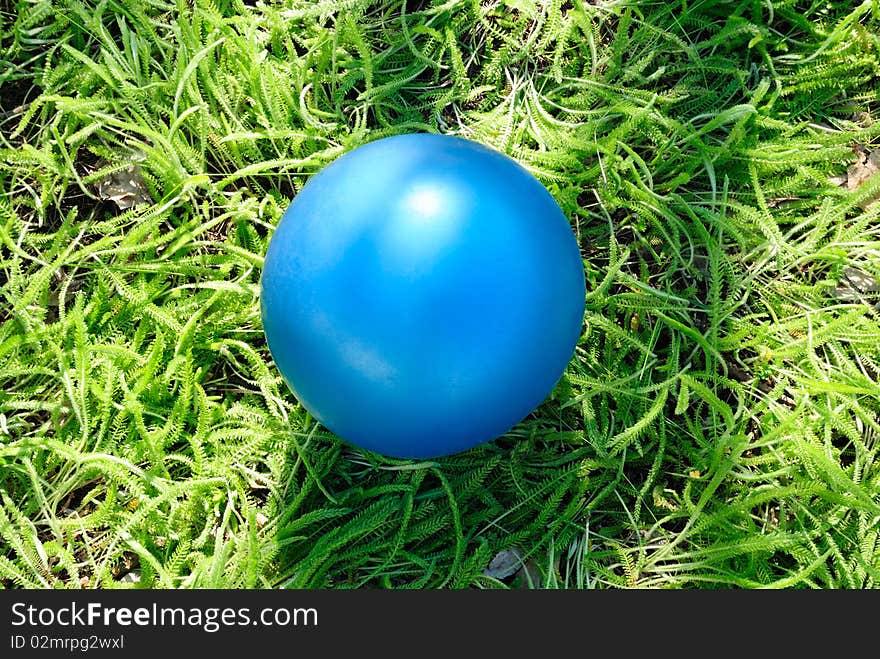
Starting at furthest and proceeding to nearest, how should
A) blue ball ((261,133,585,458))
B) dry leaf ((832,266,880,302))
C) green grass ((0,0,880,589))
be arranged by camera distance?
1. dry leaf ((832,266,880,302))
2. green grass ((0,0,880,589))
3. blue ball ((261,133,585,458))

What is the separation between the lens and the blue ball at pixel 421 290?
1.65m

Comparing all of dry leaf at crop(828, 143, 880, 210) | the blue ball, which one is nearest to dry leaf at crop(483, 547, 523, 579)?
the blue ball

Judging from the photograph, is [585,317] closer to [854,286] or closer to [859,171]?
[854,286]

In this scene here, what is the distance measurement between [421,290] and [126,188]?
1295 mm

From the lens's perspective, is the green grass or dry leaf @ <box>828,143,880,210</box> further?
dry leaf @ <box>828,143,880,210</box>

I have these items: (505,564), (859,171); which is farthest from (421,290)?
(859,171)

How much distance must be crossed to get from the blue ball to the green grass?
48cm

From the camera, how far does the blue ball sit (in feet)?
5.41

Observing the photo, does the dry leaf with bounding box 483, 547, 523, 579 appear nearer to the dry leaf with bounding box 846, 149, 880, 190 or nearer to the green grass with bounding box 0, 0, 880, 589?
the green grass with bounding box 0, 0, 880, 589

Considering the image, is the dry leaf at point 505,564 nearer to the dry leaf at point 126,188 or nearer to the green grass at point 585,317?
the green grass at point 585,317

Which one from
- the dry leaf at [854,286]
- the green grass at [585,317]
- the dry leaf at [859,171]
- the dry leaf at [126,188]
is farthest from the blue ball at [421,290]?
the dry leaf at [859,171]

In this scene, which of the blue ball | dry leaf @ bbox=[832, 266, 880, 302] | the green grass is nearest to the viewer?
the blue ball

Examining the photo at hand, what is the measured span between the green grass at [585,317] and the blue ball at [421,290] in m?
0.48

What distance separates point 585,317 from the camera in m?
2.30
